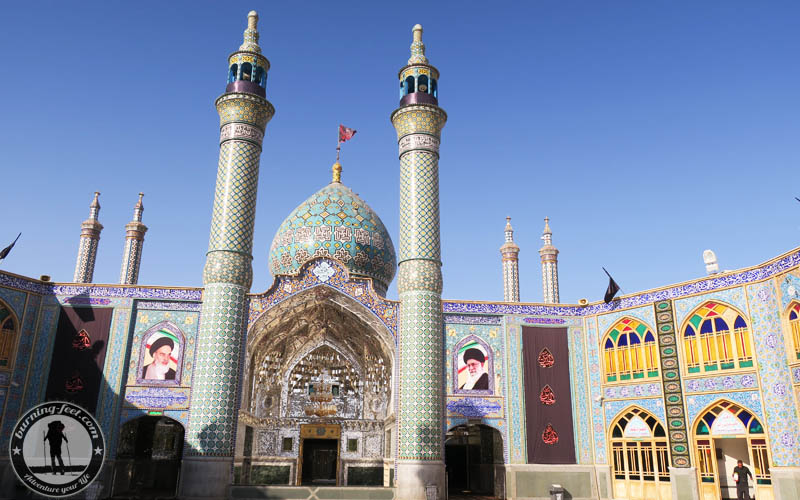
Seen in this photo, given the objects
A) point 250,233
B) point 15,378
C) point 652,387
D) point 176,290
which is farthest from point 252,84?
point 652,387

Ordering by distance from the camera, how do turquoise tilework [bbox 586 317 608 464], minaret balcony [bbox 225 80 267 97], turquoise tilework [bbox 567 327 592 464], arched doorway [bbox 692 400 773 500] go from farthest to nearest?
minaret balcony [bbox 225 80 267 97] → turquoise tilework [bbox 567 327 592 464] → turquoise tilework [bbox 586 317 608 464] → arched doorway [bbox 692 400 773 500]

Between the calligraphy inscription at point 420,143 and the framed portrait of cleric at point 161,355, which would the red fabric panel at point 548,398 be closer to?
the calligraphy inscription at point 420,143

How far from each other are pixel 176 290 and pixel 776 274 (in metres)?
14.0

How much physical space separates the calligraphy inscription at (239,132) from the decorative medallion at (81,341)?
20.3 feet

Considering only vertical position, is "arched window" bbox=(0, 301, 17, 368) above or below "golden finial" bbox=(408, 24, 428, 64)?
below

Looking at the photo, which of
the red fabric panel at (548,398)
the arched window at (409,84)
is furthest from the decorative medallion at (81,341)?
the red fabric panel at (548,398)

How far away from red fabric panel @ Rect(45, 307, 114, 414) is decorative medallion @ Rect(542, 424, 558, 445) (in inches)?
432

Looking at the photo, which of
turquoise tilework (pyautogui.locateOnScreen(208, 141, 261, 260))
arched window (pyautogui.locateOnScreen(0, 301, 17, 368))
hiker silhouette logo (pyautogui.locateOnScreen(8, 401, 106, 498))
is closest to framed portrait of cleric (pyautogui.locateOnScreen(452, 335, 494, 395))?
turquoise tilework (pyautogui.locateOnScreen(208, 141, 261, 260))

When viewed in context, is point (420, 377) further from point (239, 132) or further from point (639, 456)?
point (239, 132)

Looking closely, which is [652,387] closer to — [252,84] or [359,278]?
[359,278]

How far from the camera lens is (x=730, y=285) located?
578 inches

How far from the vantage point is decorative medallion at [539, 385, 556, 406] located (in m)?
16.7

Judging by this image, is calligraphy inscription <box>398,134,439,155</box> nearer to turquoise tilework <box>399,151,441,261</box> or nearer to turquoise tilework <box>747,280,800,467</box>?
turquoise tilework <box>399,151,441,261</box>

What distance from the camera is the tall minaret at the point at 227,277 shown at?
15.0 metres
